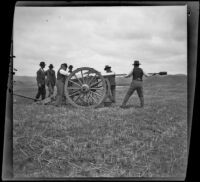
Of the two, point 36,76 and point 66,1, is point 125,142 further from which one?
point 66,1

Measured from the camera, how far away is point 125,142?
9.00ft

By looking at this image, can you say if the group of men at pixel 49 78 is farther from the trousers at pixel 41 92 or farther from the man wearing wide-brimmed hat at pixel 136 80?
the man wearing wide-brimmed hat at pixel 136 80

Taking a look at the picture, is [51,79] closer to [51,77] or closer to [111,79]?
[51,77]

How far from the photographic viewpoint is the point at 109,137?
109 inches

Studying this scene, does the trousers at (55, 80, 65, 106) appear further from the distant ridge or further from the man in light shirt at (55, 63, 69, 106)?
the distant ridge

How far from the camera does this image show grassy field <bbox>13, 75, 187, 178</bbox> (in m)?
2.60

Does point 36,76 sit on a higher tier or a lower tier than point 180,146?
higher

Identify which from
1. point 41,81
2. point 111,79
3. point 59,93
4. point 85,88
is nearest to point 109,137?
point 111,79

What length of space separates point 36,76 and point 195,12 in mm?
1367

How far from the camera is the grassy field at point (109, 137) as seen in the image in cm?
260

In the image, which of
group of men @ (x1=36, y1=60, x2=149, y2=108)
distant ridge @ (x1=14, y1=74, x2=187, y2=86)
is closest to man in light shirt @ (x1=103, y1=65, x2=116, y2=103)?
group of men @ (x1=36, y1=60, x2=149, y2=108)

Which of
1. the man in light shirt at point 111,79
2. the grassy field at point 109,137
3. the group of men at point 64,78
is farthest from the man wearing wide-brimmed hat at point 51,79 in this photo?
the man in light shirt at point 111,79

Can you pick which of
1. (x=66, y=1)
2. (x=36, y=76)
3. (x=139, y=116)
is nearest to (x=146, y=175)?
(x=139, y=116)

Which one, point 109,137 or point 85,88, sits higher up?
point 85,88
